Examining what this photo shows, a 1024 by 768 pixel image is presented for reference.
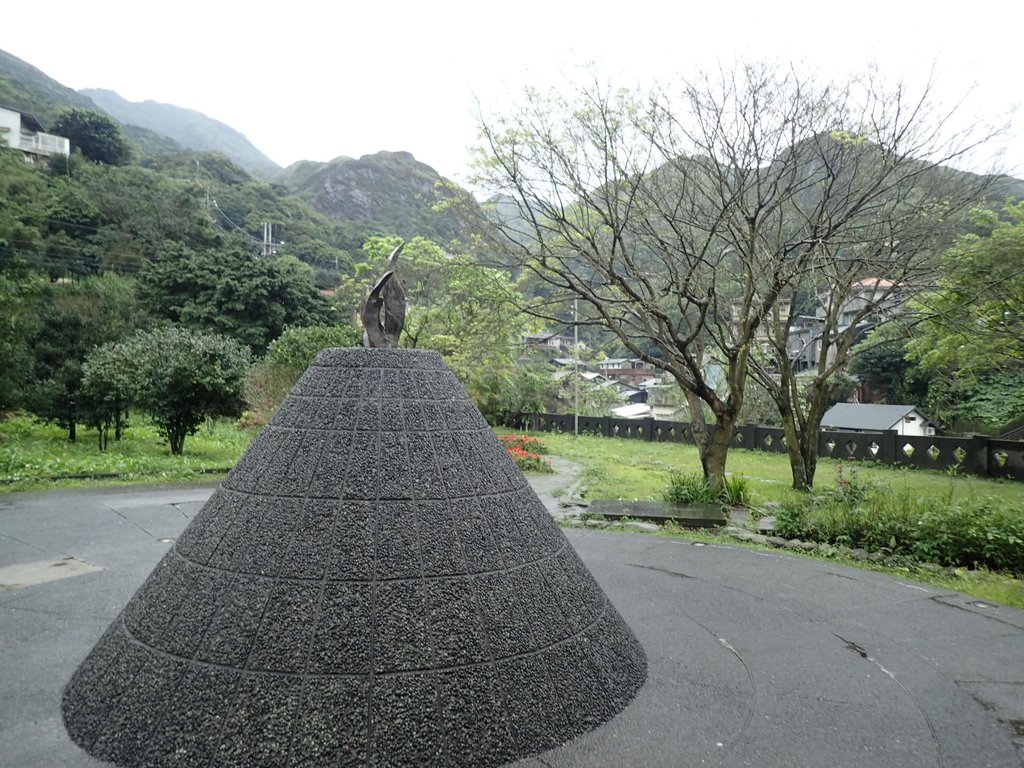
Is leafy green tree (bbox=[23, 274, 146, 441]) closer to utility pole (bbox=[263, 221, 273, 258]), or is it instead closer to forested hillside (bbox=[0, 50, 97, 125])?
utility pole (bbox=[263, 221, 273, 258])

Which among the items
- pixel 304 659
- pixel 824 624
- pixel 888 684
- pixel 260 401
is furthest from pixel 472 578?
pixel 260 401

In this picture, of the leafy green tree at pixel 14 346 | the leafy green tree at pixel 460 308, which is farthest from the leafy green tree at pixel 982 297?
the leafy green tree at pixel 14 346

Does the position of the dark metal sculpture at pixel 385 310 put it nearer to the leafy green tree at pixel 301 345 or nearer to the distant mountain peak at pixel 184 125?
the leafy green tree at pixel 301 345

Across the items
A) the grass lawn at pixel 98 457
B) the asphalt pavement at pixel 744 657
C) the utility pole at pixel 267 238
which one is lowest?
the asphalt pavement at pixel 744 657

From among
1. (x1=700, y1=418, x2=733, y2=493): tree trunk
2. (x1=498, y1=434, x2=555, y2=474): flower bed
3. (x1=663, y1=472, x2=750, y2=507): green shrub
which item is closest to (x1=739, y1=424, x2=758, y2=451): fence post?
(x1=498, y1=434, x2=555, y2=474): flower bed

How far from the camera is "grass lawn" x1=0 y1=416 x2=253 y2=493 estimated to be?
1263cm

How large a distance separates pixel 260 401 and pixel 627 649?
15568 mm

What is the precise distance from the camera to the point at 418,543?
3.51 meters

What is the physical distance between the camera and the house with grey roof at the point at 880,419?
27.6m

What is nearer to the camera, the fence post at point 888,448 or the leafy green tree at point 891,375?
the fence post at point 888,448

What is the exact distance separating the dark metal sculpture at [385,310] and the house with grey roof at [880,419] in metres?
27.4

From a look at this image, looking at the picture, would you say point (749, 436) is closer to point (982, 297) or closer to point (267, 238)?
point (982, 297)

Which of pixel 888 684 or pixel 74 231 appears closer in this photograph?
pixel 888 684

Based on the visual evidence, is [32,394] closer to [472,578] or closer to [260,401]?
[260,401]
